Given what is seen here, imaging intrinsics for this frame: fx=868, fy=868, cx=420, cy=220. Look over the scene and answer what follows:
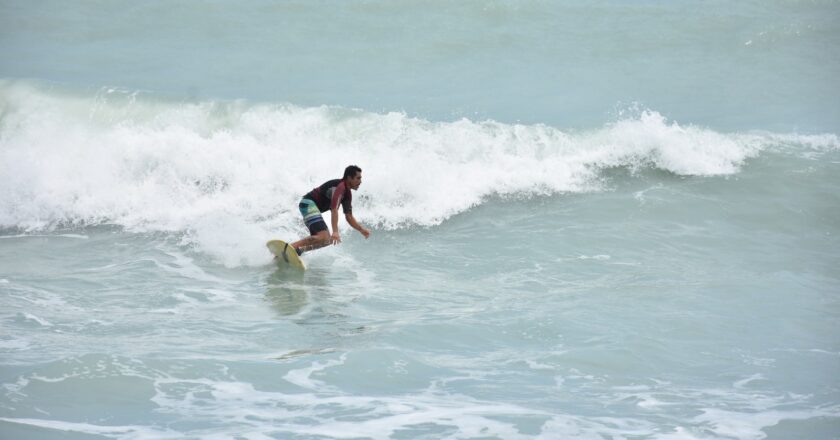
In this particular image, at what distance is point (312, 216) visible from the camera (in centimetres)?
1043

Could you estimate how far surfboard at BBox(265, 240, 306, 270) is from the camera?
10286mm

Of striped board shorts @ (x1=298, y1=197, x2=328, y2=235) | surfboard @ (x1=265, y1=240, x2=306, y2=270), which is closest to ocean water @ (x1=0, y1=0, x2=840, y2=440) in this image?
surfboard @ (x1=265, y1=240, x2=306, y2=270)

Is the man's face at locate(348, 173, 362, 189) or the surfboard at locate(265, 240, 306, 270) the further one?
the surfboard at locate(265, 240, 306, 270)

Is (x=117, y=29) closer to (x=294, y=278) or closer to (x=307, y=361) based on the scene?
(x=294, y=278)

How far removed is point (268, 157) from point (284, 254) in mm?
4056

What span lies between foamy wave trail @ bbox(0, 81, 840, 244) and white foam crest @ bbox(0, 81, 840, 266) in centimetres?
2

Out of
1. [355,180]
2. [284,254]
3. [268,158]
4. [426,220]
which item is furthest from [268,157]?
[355,180]

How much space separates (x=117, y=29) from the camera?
20703mm

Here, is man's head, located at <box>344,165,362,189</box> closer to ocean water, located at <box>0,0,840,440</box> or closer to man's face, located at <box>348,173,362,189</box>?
man's face, located at <box>348,173,362,189</box>

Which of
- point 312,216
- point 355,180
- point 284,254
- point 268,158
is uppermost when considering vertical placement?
point 268,158

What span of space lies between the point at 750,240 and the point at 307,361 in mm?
7299

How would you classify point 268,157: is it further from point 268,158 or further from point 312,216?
point 312,216

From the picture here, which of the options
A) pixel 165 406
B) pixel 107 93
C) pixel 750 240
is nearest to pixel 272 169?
pixel 107 93

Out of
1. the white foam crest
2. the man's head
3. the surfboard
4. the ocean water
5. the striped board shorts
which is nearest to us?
the ocean water
